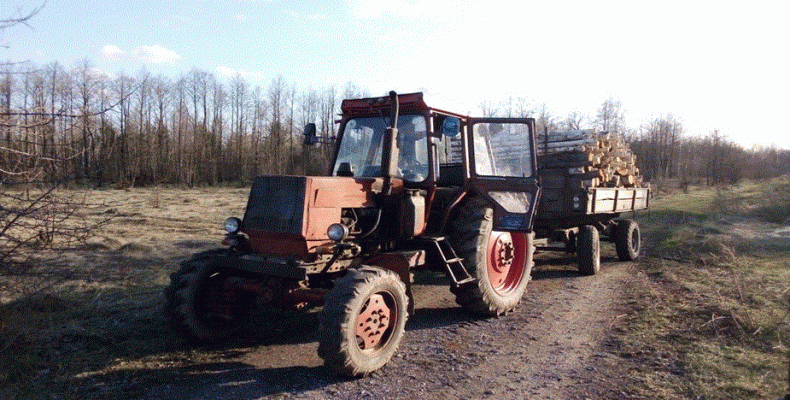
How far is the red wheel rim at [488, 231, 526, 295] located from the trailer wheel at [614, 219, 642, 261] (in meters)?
3.91

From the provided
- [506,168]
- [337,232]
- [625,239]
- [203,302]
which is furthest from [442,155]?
[625,239]

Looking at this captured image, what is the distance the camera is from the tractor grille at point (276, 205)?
209 inches

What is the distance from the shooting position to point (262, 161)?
3466 cm

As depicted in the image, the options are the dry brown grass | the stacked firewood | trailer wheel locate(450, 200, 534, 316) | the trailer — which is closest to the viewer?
the dry brown grass

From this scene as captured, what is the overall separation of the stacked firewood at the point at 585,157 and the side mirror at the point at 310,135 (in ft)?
13.8

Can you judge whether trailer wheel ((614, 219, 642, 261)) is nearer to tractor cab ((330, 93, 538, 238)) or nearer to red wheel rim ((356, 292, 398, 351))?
tractor cab ((330, 93, 538, 238))

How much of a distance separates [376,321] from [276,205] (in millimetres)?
1473

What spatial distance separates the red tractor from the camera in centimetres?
508

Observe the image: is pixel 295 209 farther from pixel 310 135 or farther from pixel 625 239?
pixel 625 239

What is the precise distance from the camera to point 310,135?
699cm

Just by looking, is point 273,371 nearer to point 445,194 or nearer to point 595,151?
point 445,194

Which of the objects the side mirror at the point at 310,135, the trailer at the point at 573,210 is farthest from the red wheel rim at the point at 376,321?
the trailer at the point at 573,210

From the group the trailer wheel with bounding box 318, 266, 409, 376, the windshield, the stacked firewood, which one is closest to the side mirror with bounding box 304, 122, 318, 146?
the windshield

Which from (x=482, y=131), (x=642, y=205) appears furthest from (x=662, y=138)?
(x=482, y=131)
